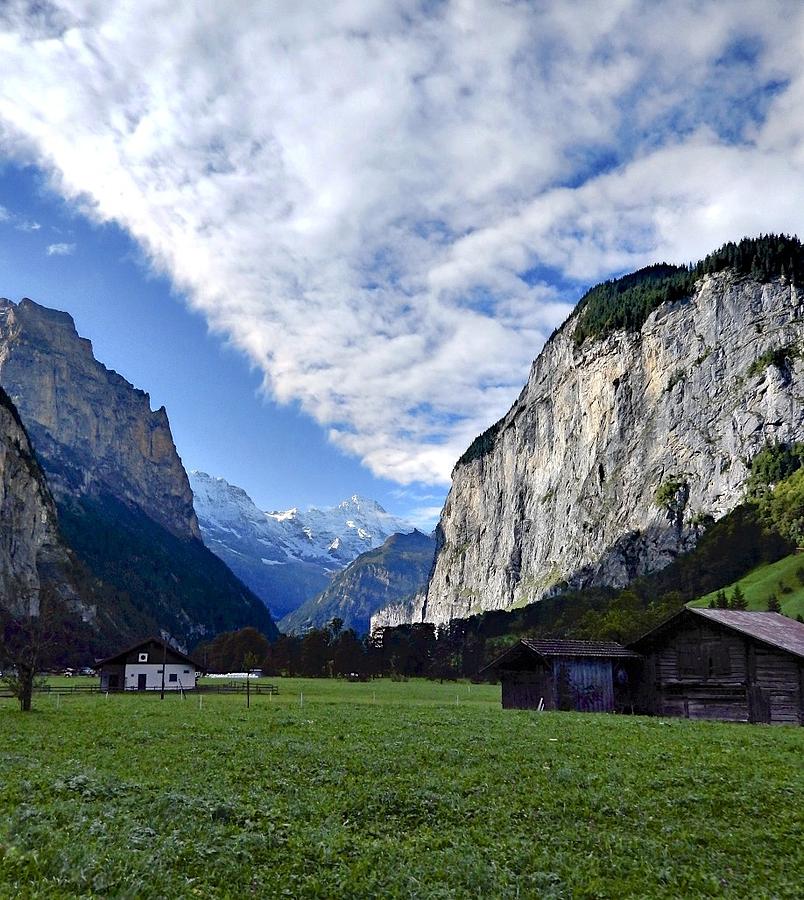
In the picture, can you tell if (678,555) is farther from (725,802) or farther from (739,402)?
(725,802)

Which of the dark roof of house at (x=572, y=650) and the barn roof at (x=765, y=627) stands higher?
the barn roof at (x=765, y=627)

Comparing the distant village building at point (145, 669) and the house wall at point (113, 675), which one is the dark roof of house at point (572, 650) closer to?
the distant village building at point (145, 669)

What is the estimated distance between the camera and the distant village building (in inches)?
3391

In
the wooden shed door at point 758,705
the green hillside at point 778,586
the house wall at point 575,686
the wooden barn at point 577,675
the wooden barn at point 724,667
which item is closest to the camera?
the wooden shed door at point 758,705

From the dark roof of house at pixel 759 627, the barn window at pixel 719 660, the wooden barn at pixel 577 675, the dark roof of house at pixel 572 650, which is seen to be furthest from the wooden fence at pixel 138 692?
the barn window at pixel 719 660

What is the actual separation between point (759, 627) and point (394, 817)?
38.5m

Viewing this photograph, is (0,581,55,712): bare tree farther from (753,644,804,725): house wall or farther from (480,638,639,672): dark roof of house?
A: (753,644,804,725): house wall

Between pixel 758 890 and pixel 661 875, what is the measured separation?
1717mm

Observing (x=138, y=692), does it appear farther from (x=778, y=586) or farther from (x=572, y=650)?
(x=778, y=586)

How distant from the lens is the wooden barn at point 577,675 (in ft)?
169

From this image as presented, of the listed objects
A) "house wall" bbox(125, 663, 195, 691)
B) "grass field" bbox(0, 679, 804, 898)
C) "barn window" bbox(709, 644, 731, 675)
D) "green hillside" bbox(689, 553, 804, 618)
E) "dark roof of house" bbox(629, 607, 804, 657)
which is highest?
"green hillside" bbox(689, 553, 804, 618)

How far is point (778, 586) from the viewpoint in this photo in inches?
5315

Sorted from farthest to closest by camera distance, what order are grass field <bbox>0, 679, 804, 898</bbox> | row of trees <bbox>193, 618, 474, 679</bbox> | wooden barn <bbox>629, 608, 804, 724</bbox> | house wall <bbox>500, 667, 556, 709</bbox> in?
row of trees <bbox>193, 618, 474, 679</bbox> < house wall <bbox>500, 667, 556, 709</bbox> < wooden barn <bbox>629, 608, 804, 724</bbox> < grass field <bbox>0, 679, 804, 898</bbox>

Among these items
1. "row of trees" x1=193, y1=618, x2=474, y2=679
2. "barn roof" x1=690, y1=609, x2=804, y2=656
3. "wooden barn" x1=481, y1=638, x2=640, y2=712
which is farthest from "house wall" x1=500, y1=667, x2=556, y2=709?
"row of trees" x1=193, y1=618, x2=474, y2=679
